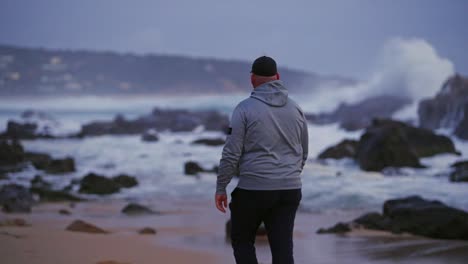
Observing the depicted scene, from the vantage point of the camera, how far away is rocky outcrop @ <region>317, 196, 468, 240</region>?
257 inches

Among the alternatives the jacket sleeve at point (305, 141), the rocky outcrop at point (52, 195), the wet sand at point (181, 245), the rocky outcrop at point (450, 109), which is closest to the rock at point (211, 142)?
the rocky outcrop at point (450, 109)

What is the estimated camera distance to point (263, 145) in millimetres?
3564

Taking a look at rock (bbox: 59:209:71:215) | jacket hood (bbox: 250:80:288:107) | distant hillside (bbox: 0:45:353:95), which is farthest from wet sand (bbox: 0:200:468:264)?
distant hillside (bbox: 0:45:353:95)

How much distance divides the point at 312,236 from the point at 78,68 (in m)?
82.6

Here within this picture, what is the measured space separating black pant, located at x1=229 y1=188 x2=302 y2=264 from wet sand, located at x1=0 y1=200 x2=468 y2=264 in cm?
154

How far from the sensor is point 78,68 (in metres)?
86.7

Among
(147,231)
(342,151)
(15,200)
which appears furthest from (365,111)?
(147,231)

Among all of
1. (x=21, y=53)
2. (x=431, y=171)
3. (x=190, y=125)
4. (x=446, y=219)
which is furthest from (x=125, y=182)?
(x=21, y=53)

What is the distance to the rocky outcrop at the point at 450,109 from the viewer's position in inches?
782

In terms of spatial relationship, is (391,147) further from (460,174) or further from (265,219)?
(265,219)

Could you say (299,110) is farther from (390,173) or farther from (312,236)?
(390,173)

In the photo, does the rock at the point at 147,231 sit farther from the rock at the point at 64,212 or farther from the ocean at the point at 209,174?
the ocean at the point at 209,174

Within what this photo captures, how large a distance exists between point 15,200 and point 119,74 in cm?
7859

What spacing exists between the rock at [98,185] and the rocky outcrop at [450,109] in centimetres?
1055
